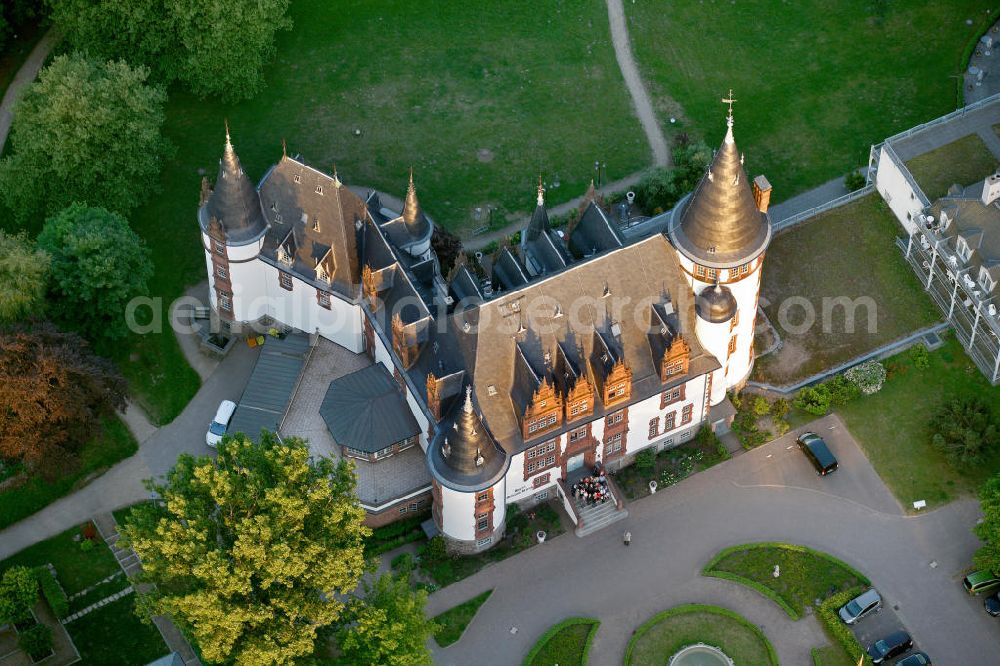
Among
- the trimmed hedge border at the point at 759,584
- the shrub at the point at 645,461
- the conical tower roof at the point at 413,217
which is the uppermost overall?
the conical tower roof at the point at 413,217

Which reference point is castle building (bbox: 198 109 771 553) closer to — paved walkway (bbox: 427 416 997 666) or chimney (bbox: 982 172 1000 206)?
paved walkway (bbox: 427 416 997 666)

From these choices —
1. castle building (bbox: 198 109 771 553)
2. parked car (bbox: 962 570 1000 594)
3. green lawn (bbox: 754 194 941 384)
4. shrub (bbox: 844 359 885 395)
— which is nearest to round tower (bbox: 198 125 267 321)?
castle building (bbox: 198 109 771 553)

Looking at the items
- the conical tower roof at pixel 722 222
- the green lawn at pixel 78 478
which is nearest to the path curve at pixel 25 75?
the green lawn at pixel 78 478

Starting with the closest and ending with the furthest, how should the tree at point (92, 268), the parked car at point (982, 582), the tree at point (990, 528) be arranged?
the tree at point (990, 528) → the parked car at point (982, 582) → the tree at point (92, 268)

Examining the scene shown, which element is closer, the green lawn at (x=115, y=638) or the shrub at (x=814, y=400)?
the green lawn at (x=115, y=638)

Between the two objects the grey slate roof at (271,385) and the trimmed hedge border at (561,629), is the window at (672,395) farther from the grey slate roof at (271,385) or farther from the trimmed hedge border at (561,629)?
the grey slate roof at (271,385)
